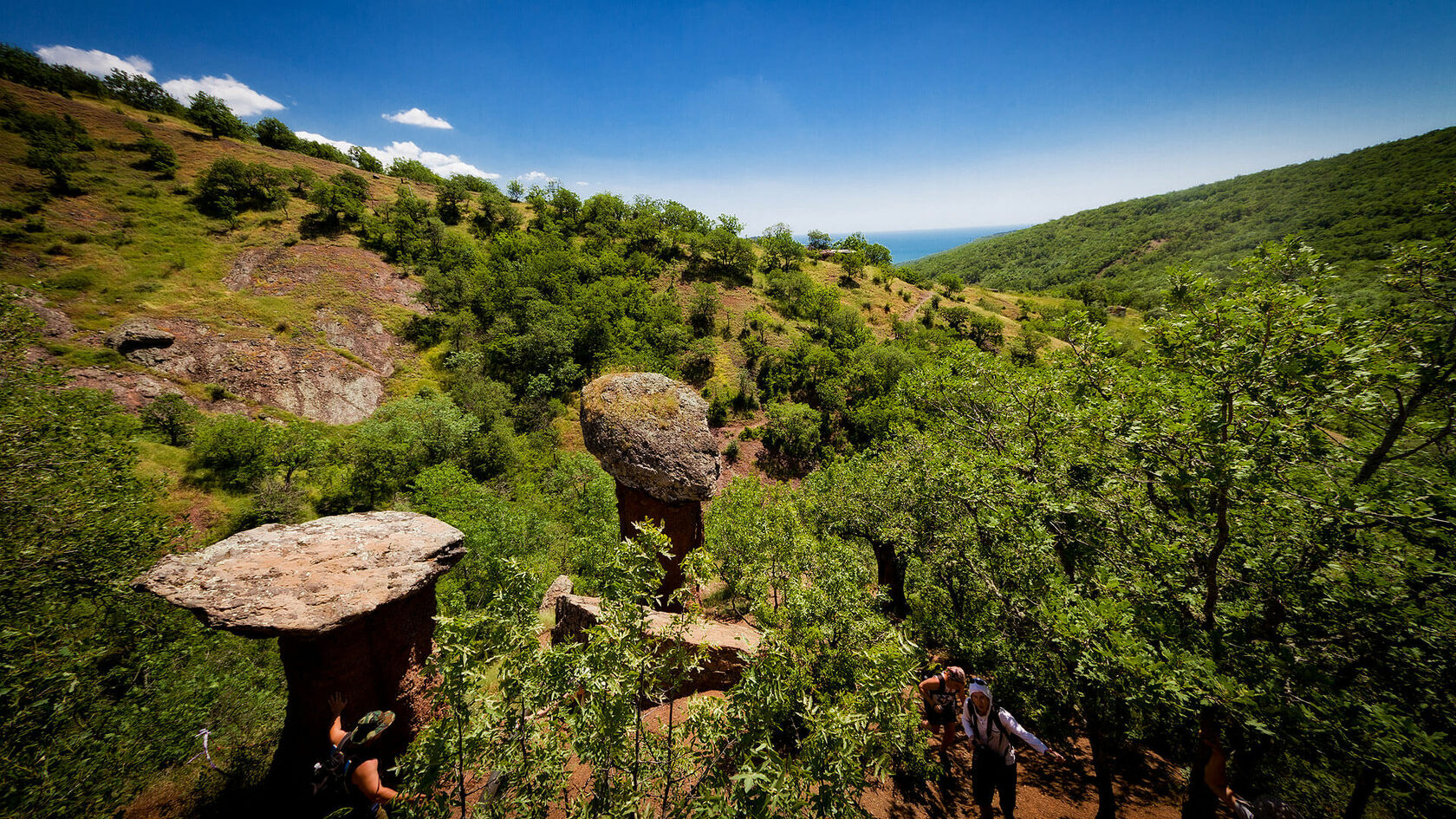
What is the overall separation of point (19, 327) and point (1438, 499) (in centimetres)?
2341

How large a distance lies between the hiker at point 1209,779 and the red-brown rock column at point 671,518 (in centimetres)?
1000

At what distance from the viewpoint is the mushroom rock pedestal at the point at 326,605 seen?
6.97 m

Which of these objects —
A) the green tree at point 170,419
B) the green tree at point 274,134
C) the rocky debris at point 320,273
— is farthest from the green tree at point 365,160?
the green tree at point 170,419

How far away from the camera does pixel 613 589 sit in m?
4.70

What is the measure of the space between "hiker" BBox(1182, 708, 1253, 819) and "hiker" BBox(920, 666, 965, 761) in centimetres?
303

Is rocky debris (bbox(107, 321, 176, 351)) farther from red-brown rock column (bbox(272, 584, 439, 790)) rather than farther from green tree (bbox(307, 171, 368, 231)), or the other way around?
red-brown rock column (bbox(272, 584, 439, 790))

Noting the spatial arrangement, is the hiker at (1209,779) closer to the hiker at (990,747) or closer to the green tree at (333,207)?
the hiker at (990,747)

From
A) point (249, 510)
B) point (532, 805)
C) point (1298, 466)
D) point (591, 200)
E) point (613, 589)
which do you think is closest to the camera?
point (532, 805)

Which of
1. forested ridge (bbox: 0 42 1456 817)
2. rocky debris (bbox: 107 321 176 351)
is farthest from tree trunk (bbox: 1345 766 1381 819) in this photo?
rocky debris (bbox: 107 321 176 351)

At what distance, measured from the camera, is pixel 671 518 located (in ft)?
40.2

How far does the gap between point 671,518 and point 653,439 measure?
245 cm

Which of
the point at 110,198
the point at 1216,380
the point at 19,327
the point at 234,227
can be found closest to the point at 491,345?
the point at 234,227

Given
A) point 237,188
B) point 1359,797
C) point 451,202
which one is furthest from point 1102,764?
point 451,202

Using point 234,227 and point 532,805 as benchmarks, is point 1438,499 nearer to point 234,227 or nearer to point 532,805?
point 532,805
